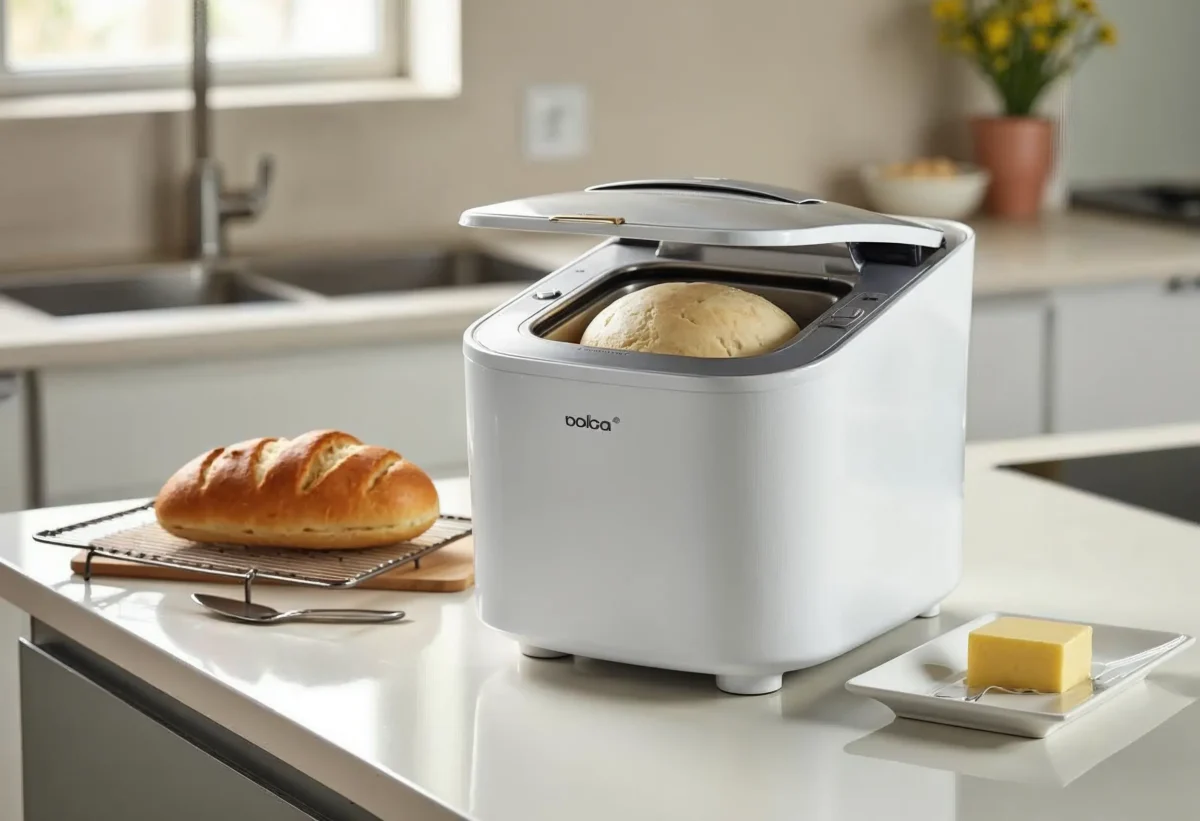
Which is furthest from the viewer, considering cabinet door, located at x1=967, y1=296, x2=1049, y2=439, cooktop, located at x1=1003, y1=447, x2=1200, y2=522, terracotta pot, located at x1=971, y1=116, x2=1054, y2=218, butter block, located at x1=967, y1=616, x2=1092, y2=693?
terracotta pot, located at x1=971, y1=116, x2=1054, y2=218

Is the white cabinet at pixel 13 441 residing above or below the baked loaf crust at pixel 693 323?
below

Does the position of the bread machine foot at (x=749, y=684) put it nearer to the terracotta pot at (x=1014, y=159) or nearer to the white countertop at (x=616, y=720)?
the white countertop at (x=616, y=720)

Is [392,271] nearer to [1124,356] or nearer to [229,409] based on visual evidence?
[229,409]

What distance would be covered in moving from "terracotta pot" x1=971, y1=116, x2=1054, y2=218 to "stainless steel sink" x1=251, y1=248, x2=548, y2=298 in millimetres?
993

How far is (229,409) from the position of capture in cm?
241

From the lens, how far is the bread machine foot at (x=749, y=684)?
1.10m

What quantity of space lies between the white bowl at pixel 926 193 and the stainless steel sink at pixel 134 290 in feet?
3.77

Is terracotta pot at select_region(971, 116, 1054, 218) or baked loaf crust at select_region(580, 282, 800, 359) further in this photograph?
terracotta pot at select_region(971, 116, 1054, 218)

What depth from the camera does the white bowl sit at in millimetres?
3275

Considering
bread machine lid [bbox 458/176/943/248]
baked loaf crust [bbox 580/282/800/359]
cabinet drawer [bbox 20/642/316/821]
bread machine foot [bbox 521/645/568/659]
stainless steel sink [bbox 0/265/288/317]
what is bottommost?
cabinet drawer [bbox 20/642/316/821]

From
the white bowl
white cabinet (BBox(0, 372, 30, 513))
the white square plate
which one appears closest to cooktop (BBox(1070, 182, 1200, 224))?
the white bowl

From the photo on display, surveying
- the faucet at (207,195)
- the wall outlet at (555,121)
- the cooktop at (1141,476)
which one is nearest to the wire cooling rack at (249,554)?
the cooktop at (1141,476)

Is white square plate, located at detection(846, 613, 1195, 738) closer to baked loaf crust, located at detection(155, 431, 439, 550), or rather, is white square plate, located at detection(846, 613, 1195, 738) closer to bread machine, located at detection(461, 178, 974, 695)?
bread machine, located at detection(461, 178, 974, 695)

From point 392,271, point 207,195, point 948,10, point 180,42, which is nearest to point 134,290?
point 207,195
